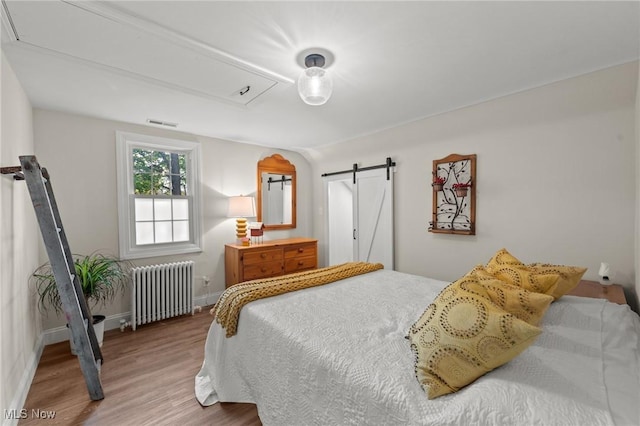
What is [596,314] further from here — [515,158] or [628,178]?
[515,158]

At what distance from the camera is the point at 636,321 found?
4.92 feet

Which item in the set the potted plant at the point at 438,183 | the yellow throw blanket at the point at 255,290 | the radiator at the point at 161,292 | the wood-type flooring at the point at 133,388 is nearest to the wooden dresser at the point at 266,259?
the radiator at the point at 161,292

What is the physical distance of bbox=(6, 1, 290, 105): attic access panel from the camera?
1515 mm

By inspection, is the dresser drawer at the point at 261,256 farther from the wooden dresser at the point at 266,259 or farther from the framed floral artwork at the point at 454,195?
the framed floral artwork at the point at 454,195

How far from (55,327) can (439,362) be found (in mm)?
3698

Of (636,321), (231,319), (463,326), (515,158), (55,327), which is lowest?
(55,327)

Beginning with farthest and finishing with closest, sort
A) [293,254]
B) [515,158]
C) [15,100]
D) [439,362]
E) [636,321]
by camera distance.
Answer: [293,254] → [515,158] → [15,100] → [636,321] → [439,362]

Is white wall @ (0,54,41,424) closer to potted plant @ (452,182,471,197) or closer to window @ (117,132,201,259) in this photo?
window @ (117,132,201,259)

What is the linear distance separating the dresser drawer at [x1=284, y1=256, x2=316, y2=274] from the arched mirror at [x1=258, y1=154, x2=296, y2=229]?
72 cm

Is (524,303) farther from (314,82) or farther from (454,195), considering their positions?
(454,195)

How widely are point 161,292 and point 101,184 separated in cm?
141

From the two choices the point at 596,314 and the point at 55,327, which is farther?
the point at 55,327

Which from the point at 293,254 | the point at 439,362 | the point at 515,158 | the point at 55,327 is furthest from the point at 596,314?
the point at 55,327

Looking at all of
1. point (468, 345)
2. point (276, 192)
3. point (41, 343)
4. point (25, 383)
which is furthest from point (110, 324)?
point (468, 345)
